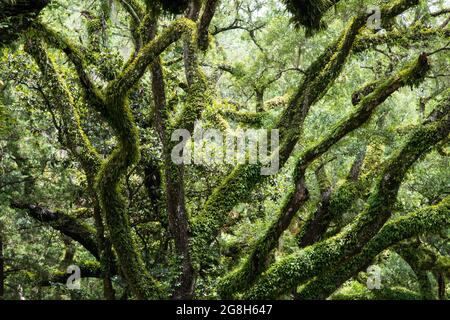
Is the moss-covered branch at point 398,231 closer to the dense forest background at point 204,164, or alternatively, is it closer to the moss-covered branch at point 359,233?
the dense forest background at point 204,164

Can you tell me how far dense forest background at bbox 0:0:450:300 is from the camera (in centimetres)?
708

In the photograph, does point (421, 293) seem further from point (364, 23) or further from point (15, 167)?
point (15, 167)

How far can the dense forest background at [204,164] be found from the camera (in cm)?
708

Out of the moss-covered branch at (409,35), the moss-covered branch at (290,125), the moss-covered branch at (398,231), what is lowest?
the moss-covered branch at (398,231)

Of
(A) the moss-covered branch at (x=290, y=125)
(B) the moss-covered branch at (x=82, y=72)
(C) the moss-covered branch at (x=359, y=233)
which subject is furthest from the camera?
(A) the moss-covered branch at (x=290, y=125)

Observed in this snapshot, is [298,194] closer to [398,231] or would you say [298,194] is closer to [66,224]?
[398,231]

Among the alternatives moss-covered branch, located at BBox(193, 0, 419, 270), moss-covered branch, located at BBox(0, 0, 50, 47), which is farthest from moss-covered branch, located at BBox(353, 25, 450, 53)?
moss-covered branch, located at BBox(0, 0, 50, 47)

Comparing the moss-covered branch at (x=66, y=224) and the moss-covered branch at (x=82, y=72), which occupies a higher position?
the moss-covered branch at (x=82, y=72)

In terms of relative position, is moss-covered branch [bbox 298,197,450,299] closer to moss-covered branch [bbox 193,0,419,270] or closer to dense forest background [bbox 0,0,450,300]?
dense forest background [bbox 0,0,450,300]

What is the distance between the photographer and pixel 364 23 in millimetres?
7797

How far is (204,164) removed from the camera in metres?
8.59

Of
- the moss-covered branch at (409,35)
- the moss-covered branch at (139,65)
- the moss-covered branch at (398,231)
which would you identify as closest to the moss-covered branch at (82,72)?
the moss-covered branch at (139,65)
